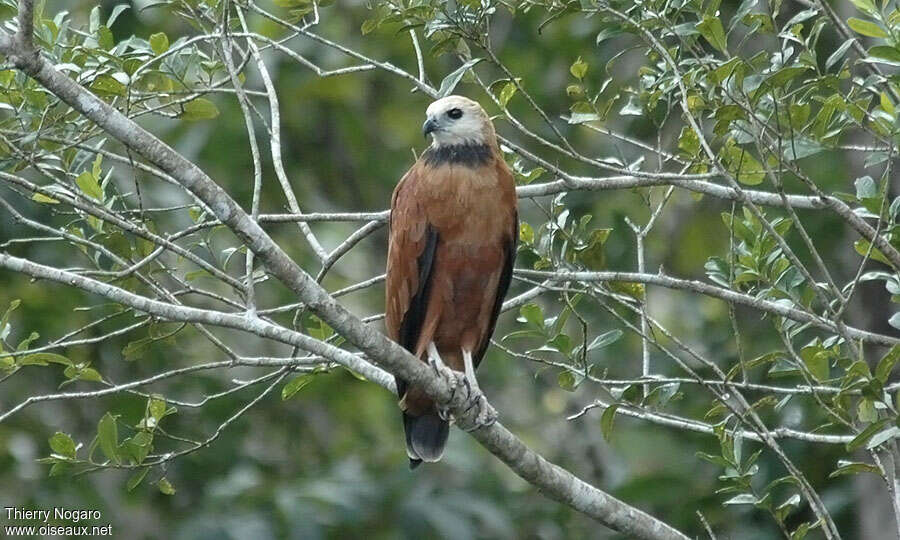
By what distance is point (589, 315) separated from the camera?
23.1ft

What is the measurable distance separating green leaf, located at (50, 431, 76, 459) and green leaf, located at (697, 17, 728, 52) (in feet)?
7.92

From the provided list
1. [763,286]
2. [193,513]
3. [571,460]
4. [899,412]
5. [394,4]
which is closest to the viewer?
[899,412]

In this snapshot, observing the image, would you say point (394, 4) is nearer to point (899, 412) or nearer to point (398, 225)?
point (398, 225)

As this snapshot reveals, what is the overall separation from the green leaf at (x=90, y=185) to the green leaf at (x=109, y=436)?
725 mm

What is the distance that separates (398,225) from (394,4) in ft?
3.15

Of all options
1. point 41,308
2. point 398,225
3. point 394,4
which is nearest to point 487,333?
Result: point 398,225

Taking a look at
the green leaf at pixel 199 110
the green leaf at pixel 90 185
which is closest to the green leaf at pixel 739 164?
the green leaf at pixel 199 110

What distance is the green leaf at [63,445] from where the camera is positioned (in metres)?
4.11

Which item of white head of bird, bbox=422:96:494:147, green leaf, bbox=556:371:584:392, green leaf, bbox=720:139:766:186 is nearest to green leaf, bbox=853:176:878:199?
green leaf, bbox=720:139:766:186

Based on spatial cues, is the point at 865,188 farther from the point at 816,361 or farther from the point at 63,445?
the point at 63,445

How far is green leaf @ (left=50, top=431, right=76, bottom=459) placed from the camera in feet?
13.5

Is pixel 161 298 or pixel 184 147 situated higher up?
pixel 161 298

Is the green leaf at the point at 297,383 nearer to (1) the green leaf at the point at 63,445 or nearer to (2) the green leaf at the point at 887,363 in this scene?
(1) the green leaf at the point at 63,445

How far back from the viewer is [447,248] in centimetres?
472
